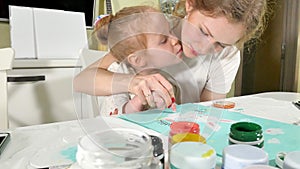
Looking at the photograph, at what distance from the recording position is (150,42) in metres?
0.54

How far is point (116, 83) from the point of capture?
603mm

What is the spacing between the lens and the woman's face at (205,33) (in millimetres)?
596

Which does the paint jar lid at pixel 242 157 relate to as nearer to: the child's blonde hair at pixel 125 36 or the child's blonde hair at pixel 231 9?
the child's blonde hair at pixel 125 36

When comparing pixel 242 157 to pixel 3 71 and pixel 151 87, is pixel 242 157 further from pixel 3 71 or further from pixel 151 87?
pixel 3 71

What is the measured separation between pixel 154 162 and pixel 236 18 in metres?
0.45

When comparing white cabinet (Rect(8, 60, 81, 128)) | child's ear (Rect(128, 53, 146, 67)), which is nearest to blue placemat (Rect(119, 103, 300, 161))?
child's ear (Rect(128, 53, 146, 67))

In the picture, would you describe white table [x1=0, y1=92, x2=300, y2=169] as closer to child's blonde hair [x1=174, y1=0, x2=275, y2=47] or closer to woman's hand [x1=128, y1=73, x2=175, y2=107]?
woman's hand [x1=128, y1=73, x2=175, y2=107]

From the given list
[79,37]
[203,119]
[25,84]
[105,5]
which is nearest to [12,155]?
[203,119]

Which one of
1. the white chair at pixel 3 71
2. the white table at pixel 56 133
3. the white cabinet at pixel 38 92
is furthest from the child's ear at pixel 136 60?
the white cabinet at pixel 38 92

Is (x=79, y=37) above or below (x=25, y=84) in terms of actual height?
above

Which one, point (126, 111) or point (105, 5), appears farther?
point (105, 5)

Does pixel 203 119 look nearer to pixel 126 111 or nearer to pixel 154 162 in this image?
pixel 126 111

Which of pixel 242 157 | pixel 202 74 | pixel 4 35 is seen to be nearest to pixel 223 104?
pixel 202 74

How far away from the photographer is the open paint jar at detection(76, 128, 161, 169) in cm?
31
